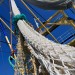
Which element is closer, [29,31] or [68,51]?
[68,51]

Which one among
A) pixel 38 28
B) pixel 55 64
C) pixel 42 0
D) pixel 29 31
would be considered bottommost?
pixel 55 64

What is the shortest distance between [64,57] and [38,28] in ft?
45.4

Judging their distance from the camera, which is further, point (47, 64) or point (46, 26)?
point (46, 26)

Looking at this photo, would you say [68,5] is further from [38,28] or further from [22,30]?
[38,28]

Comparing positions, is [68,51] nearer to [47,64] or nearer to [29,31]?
[47,64]

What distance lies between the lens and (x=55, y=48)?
7508 millimetres

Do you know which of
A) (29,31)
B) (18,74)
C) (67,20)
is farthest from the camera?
(67,20)

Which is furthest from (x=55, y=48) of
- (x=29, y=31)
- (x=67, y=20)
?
(x=67, y=20)

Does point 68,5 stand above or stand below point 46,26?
below

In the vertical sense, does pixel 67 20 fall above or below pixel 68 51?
above

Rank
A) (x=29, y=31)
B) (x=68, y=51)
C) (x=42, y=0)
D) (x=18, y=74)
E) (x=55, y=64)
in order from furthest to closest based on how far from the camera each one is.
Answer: (x=18, y=74), (x=29, y=31), (x=42, y=0), (x=68, y=51), (x=55, y=64)

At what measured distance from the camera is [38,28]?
20500mm

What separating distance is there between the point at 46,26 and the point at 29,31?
1048 cm

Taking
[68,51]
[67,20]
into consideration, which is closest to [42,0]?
[68,51]
